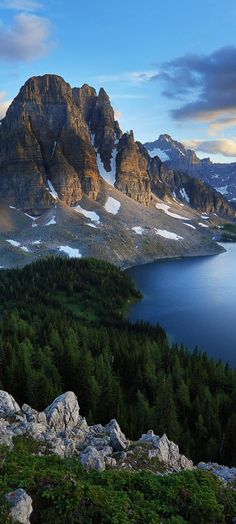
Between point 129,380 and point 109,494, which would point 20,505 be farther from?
point 129,380

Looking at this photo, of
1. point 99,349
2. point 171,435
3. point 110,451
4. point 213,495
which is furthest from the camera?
point 99,349

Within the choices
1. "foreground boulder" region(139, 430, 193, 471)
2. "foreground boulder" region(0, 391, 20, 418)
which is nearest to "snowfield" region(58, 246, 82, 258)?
"foreground boulder" region(0, 391, 20, 418)

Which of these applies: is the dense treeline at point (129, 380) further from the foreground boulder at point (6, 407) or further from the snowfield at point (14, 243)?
the snowfield at point (14, 243)

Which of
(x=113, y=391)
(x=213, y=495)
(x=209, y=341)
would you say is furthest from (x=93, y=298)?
(x=213, y=495)

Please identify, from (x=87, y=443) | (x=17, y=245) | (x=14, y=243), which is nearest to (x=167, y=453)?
(x=87, y=443)

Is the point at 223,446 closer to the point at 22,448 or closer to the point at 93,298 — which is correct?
the point at 22,448

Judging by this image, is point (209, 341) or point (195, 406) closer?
point (195, 406)

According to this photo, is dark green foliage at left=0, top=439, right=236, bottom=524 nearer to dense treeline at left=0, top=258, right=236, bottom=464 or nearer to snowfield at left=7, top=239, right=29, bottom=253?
dense treeline at left=0, top=258, right=236, bottom=464
